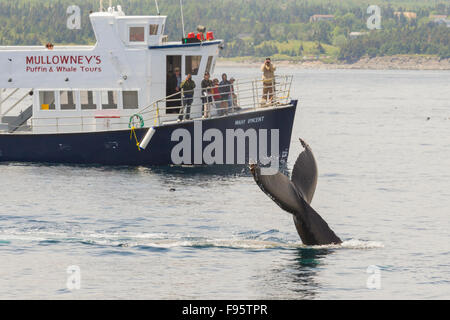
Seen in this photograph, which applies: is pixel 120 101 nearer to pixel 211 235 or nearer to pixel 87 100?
pixel 87 100

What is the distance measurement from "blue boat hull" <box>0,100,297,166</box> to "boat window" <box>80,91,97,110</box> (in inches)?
56.0

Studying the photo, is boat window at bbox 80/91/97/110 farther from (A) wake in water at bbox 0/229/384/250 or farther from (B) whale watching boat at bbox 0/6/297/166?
(A) wake in water at bbox 0/229/384/250

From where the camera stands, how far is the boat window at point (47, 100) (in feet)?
133

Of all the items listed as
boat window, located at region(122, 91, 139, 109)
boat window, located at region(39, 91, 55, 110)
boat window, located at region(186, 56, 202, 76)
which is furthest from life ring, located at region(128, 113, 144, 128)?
boat window, located at region(39, 91, 55, 110)

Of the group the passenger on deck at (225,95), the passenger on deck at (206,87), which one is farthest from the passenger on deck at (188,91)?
the passenger on deck at (225,95)

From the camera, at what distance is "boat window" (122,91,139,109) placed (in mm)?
40375

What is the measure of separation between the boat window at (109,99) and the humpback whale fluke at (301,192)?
18919 mm

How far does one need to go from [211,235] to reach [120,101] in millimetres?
14670

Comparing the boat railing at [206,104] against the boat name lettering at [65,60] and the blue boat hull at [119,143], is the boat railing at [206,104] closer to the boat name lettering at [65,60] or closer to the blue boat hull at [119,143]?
the blue boat hull at [119,143]

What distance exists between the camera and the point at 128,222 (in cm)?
2891

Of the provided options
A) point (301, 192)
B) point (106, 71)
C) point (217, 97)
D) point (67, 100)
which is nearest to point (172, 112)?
point (217, 97)

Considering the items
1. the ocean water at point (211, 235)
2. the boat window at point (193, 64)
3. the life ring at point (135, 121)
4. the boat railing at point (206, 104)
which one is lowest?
the ocean water at point (211, 235)

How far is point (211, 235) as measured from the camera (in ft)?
88.5
